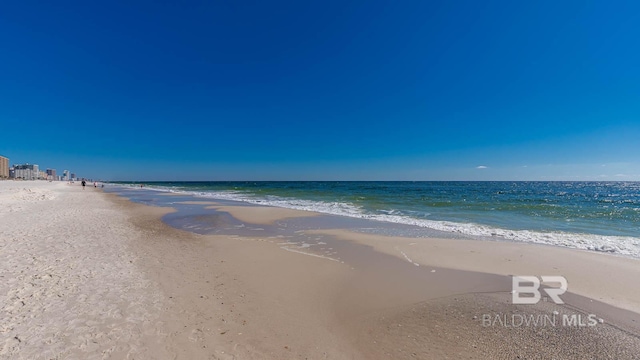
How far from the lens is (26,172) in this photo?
172 meters

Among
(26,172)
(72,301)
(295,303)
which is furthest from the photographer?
(26,172)

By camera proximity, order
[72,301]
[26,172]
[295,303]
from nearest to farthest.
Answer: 1. [72,301]
2. [295,303]
3. [26,172]

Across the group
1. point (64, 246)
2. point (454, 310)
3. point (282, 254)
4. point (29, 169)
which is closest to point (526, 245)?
point (454, 310)

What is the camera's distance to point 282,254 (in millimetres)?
8977

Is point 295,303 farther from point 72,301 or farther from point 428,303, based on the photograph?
point 72,301

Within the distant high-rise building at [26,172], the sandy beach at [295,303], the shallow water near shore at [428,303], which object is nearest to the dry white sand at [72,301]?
the sandy beach at [295,303]

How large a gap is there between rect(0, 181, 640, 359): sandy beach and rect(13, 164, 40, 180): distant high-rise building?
228526 millimetres

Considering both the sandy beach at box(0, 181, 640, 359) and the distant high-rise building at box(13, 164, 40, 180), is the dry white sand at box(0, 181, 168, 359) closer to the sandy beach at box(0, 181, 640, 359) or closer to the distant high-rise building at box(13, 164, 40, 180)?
the sandy beach at box(0, 181, 640, 359)

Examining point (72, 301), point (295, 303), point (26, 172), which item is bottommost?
point (295, 303)

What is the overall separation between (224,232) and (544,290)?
11445 mm

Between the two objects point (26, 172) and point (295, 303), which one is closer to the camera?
point (295, 303)

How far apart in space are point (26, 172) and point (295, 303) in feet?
804

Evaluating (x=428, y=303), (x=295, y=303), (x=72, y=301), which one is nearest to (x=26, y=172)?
(x=72, y=301)

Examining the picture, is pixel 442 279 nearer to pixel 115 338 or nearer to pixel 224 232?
pixel 115 338
